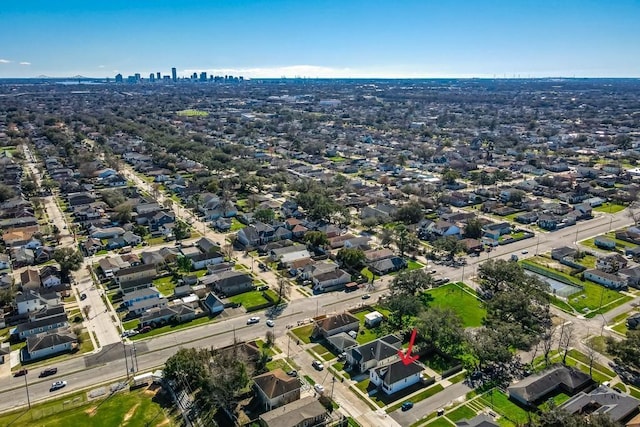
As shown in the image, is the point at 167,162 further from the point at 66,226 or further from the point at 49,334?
the point at 49,334

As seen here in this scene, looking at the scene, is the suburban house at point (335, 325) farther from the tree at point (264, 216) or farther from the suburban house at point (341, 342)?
the tree at point (264, 216)

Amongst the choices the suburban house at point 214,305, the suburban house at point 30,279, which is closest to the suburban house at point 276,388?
the suburban house at point 214,305

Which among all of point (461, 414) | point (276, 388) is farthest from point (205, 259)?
point (461, 414)

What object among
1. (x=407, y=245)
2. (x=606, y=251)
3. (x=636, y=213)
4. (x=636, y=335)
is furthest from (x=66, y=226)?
(x=636, y=213)

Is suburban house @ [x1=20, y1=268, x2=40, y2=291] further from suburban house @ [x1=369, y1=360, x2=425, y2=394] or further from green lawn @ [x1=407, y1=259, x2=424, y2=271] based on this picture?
green lawn @ [x1=407, y1=259, x2=424, y2=271]

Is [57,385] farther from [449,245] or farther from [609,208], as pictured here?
[609,208]

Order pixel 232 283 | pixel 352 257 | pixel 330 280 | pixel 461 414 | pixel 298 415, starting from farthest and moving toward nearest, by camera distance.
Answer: pixel 352 257, pixel 330 280, pixel 232 283, pixel 461 414, pixel 298 415
